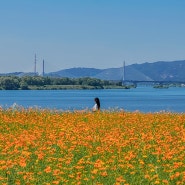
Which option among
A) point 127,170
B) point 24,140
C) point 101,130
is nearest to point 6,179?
point 127,170

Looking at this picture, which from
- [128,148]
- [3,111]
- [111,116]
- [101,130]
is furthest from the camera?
[3,111]

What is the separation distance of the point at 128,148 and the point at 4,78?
187209mm

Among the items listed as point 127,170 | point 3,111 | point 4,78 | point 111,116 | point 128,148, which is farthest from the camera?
point 4,78

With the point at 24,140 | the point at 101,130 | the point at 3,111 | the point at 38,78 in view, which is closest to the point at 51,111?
the point at 3,111

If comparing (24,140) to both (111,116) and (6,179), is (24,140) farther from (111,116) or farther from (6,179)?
(111,116)

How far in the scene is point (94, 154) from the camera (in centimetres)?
1229

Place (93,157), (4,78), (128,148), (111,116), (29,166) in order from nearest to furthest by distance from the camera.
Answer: (29,166)
(93,157)
(128,148)
(111,116)
(4,78)

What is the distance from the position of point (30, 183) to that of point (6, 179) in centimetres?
59

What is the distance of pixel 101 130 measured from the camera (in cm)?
→ 1741

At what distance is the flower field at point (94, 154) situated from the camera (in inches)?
402

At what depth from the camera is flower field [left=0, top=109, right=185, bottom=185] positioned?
10.2 m

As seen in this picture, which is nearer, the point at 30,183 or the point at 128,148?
the point at 30,183

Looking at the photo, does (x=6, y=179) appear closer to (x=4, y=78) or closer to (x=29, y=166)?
(x=29, y=166)

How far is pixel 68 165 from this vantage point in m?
11.8
